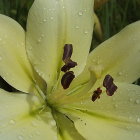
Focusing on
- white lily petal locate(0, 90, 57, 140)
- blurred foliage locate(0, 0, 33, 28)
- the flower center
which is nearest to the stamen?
the flower center

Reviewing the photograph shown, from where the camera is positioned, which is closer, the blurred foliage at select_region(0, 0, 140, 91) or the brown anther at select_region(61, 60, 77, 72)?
the brown anther at select_region(61, 60, 77, 72)

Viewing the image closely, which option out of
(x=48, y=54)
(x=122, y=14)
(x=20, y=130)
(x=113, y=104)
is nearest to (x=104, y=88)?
(x=113, y=104)

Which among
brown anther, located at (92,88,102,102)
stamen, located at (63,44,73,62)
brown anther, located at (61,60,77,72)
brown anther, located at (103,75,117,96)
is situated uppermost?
stamen, located at (63,44,73,62)

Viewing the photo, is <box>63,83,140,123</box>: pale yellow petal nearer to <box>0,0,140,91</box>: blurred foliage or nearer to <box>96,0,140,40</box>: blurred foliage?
<box>0,0,140,91</box>: blurred foliage

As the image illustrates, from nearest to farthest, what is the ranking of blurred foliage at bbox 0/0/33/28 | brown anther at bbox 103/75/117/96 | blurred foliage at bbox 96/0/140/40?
brown anther at bbox 103/75/117/96 → blurred foliage at bbox 0/0/33/28 → blurred foliage at bbox 96/0/140/40

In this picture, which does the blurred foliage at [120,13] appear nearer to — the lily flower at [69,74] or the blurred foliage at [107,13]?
the blurred foliage at [107,13]

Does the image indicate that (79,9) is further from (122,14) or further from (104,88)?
(122,14)
